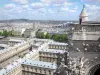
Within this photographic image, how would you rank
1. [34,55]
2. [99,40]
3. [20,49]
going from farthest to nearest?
[20,49]
[34,55]
[99,40]

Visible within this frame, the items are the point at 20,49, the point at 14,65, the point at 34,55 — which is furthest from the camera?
the point at 20,49

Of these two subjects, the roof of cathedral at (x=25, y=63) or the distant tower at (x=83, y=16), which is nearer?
the distant tower at (x=83, y=16)

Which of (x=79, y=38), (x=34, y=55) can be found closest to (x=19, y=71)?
(x=34, y=55)

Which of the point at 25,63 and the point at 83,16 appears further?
the point at 25,63

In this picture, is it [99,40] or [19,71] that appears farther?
[19,71]

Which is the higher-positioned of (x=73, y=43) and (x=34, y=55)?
(x=73, y=43)

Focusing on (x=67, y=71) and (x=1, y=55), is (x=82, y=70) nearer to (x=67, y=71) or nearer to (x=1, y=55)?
(x=67, y=71)

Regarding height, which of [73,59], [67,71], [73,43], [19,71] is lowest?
[19,71]

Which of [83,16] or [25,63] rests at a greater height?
[83,16]

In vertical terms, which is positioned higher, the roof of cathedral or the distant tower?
the distant tower

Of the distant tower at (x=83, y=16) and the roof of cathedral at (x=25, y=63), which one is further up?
the distant tower at (x=83, y=16)

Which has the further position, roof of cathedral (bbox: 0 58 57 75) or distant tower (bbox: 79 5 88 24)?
roof of cathedral (bbox: 0 58 57 75)
